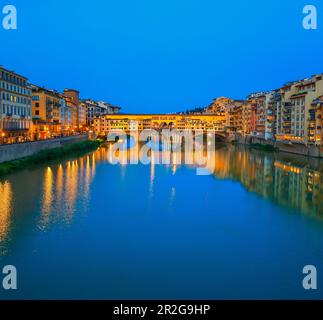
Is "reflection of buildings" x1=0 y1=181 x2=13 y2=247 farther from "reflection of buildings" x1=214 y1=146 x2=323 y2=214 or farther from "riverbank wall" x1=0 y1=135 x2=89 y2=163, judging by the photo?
"reflection of buildings" x1=214 y1=146 x2=323 y2=214

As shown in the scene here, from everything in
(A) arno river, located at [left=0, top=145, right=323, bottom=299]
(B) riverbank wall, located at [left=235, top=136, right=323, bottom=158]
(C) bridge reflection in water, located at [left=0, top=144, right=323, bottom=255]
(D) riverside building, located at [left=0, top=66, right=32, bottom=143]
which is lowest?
(A) arno river, located at [left=0, top=145, right=323, bottom=299]

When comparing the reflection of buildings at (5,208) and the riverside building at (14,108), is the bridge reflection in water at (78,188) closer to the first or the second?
the reflection of buildings at (5,208)

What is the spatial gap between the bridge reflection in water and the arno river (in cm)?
3

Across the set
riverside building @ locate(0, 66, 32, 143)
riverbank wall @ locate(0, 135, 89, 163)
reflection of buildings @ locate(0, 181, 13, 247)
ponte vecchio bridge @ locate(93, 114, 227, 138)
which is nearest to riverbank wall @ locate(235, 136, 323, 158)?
riverbank wall @ locate(0, 135, 89, 163)

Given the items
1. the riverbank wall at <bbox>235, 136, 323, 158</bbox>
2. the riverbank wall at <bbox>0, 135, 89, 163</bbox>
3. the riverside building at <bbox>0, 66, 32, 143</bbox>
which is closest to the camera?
the riverbank wall at <bbox>0, 135, 89, 163</bbox>

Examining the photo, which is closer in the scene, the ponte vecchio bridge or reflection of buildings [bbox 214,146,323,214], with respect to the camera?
reflection of buildings [bbox 214,146,323,214]

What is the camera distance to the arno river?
5039mm

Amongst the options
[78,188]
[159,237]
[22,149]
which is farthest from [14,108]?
[159,237]

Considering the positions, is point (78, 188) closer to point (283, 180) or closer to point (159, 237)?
point (159, 237)

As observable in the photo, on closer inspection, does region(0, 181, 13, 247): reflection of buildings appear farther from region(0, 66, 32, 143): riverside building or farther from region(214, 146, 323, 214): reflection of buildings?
region(0, 66, 32, 143): riverside building

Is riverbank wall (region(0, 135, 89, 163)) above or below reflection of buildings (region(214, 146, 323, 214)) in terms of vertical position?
above

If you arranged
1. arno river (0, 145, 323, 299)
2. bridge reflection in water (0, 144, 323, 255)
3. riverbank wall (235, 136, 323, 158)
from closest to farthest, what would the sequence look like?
arno river (0, 145, 323, 299) → bridge reflection in water (0, 144, 323, 255) → riverbank wall (235, 136, 323, 158)

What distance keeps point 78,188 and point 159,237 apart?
519 centimetres

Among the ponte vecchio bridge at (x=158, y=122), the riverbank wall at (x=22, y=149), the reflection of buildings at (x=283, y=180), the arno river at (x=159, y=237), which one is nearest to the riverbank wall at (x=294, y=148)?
the reflection of buildings at (x=283, y=180)
